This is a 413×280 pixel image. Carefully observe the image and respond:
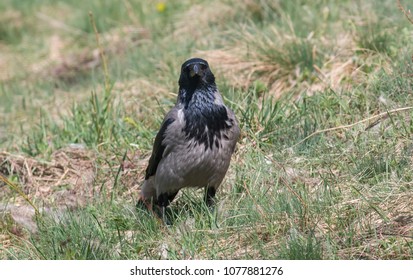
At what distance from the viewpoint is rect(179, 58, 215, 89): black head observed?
5340 millimetres

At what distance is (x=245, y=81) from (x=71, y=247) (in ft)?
9.33

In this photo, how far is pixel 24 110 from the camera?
27.2ft

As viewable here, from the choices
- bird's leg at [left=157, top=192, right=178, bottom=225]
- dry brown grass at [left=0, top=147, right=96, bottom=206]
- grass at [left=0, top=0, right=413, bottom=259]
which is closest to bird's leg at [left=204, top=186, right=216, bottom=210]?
grass at [left=0, top=0, right=413, bottom=259]

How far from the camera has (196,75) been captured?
5.36m

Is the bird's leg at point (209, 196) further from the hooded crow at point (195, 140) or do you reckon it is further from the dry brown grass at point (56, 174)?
the dry brown grass at point (56, 174)

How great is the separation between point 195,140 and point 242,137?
103 centimetres

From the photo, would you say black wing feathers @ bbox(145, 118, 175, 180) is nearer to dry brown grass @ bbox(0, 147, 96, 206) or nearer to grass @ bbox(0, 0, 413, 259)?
grass @ bbox(0, 0, 413, 259)

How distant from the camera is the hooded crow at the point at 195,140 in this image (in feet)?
17.1

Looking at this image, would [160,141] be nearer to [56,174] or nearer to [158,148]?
[158,148]

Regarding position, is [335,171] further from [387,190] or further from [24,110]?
[24,110]

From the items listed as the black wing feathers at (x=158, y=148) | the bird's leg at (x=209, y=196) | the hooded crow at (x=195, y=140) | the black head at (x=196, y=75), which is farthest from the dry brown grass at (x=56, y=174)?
the black head at (x=196, y=75)

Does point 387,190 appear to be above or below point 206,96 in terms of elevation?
below
